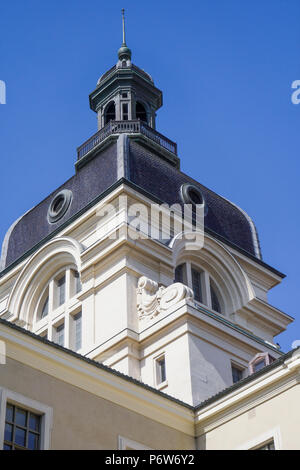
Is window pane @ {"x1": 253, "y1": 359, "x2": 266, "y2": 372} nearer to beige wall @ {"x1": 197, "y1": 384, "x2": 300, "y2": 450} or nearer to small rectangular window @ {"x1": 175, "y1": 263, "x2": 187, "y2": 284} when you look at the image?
beige wall @ {"x1": 197, "y1": 384, "x2": 300, "y2": 450}

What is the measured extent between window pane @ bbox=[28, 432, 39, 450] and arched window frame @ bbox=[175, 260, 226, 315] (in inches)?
684

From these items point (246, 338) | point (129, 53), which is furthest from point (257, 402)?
point (129, 53)

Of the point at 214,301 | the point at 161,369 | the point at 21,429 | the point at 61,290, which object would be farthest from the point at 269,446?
the point at 61,290

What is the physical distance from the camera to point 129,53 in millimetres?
54500

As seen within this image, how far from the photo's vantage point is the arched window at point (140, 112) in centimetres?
5084

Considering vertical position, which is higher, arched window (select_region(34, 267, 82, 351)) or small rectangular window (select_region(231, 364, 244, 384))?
arched window (select_region(34, 267, 82, 351))

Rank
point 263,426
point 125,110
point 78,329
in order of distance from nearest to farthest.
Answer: point 263,426, point 78,329, point 125,110

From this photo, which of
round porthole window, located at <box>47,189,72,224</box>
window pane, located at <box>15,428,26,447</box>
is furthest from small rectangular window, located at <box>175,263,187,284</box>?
window pane, located at <box>15,428,26,447</box>

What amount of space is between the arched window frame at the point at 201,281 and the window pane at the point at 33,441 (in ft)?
57.0

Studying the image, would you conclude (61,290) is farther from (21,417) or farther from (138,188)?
(21,417)

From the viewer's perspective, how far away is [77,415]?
23.4 m

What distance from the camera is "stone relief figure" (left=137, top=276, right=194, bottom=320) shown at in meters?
35.1

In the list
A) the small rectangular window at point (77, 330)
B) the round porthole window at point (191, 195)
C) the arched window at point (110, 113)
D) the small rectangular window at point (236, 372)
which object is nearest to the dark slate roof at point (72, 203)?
the round porthole window at point (191, 195)

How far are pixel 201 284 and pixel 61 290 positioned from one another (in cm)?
551
